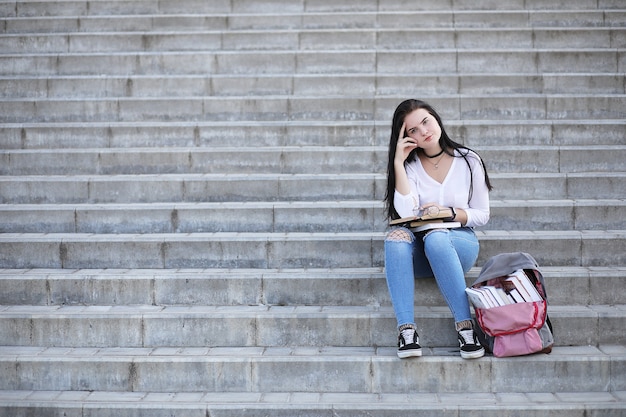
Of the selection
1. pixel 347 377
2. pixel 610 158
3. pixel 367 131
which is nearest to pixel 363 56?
pixel 367 131

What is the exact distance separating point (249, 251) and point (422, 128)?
157 centimetres

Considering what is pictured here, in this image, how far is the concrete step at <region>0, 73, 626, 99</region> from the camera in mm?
7176

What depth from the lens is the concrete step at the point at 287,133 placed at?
6586 mm

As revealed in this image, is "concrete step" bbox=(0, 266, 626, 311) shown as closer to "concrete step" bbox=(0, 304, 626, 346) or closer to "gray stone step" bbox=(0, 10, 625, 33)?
"concrete step" bbox=(0, 304, 626, 346)

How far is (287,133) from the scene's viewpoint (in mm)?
6750

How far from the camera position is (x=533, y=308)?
432cm

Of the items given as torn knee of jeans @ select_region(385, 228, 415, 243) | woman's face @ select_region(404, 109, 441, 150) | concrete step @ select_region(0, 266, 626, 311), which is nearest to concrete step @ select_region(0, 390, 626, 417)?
concrete step @ select_region(0, 266, 626, 311)

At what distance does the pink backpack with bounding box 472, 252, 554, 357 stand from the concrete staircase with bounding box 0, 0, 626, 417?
11 cm

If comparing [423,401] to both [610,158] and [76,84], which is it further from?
[76,84]

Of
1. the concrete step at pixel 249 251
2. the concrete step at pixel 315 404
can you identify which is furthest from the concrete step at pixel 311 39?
the concrete step at pixel 315 404

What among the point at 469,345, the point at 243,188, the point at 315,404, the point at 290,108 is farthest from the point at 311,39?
the point at 315,404

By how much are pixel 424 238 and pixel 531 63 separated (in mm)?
3581

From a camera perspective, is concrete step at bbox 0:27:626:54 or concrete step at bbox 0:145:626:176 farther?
concrete step at bbox 0:27:626:54

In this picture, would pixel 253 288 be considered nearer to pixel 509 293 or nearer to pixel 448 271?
pixel 448 271
